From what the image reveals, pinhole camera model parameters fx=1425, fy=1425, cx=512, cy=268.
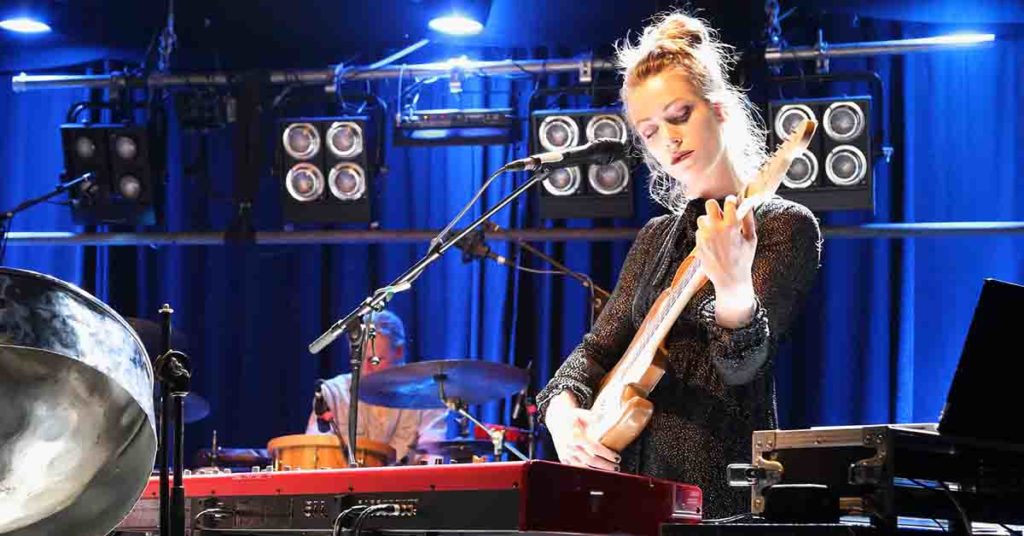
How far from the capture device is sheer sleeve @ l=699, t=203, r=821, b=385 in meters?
2.15

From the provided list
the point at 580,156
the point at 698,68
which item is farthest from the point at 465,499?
the point at 580,156

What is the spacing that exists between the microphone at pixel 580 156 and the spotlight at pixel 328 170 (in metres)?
2.77

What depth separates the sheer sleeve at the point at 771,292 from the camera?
215 centimetres

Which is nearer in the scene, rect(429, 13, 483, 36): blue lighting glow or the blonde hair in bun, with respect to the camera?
the blonde hair in bun

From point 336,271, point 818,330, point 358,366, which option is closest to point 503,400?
point 336,271

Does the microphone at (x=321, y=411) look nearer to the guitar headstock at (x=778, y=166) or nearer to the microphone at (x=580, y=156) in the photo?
the microphone at (x=580, y=156)

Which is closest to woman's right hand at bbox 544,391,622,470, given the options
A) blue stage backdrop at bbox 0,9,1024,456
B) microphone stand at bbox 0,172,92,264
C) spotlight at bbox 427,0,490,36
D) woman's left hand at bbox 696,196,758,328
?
woman's left hand at bbox 696,196,758,328

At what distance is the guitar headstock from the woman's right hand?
1.53ft

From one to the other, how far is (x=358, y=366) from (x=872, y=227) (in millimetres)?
2366

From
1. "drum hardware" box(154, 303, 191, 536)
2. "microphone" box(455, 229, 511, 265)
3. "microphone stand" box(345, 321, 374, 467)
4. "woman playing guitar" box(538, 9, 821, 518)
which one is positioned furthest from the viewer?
"microphone" box(455, 229, 511, 265)

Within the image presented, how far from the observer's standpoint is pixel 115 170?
5863 mm

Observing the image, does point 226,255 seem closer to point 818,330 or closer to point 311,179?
point 311,179

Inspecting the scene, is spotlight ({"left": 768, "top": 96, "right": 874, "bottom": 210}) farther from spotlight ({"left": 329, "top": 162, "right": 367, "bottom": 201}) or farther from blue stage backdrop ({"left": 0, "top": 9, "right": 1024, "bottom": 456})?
spotlight ({"left": 329, "top": 162, "right": 367, "bottom": 201})

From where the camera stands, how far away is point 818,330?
5.66 metres
